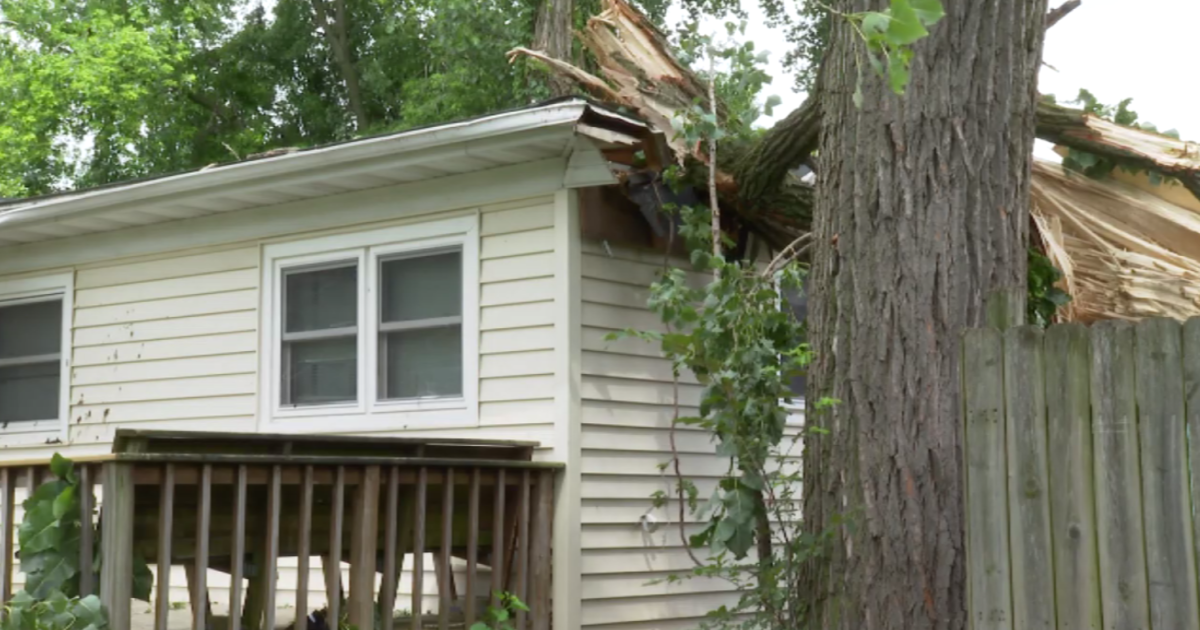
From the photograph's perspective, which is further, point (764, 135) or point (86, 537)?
point (764, 135)

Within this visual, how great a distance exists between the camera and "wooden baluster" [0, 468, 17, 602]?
21.8 ft

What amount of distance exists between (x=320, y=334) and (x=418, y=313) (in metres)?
0.76

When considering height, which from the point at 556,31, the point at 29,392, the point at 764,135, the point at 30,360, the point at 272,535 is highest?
the point at 556,31

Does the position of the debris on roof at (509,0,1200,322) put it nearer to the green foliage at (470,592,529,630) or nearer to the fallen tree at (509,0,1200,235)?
the fallen tree at (509,0,1200,235)

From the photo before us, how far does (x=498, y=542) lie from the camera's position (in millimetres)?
8023

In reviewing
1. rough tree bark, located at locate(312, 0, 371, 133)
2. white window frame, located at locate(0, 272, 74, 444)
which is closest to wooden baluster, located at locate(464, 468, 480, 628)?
white window frame, located at locate(0, 272, 74, 444)

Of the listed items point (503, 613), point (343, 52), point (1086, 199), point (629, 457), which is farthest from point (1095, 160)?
point (343, 52)

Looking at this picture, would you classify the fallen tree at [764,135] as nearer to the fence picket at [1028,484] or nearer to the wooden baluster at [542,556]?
the wooden baluster at [542,556]

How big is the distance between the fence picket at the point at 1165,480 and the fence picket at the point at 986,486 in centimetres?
55

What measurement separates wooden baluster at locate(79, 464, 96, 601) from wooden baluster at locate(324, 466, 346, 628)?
1.18 m

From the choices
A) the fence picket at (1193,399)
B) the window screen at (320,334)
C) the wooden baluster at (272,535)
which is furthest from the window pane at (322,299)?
the fence picket at (1193,399)

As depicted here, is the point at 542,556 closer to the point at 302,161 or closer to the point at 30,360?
the point at 302,161

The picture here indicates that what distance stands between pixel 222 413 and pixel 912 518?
504 cm

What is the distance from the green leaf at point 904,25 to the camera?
3832 millimetres
